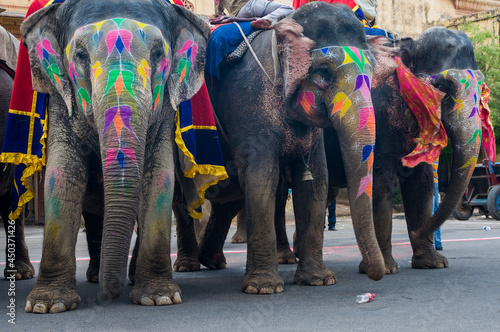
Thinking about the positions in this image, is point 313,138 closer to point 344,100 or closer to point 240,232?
point 344,100

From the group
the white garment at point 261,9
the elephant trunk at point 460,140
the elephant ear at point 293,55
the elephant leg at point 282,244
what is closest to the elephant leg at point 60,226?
the elephant ear at point 293,55

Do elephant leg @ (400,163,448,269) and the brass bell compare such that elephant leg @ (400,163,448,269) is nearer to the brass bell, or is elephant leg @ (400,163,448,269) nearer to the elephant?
the elephant

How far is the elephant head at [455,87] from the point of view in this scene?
20.9 feet

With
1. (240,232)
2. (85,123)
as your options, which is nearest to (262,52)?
(85,123)

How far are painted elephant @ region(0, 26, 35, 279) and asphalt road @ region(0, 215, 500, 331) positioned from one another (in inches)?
13.2

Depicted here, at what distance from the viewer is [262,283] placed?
208 inches

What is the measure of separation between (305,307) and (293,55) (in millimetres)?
1939

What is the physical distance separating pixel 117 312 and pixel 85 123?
1.31 meters

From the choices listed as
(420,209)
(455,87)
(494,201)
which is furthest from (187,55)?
(494,201)

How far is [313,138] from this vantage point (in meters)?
5.90

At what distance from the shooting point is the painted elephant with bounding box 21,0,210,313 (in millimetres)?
4285

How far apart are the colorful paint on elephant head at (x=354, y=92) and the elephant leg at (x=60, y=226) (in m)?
1.89

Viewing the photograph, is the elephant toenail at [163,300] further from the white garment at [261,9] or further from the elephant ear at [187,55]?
the white garment at [261,9]

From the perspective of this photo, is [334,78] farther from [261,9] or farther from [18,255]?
[18,255]
